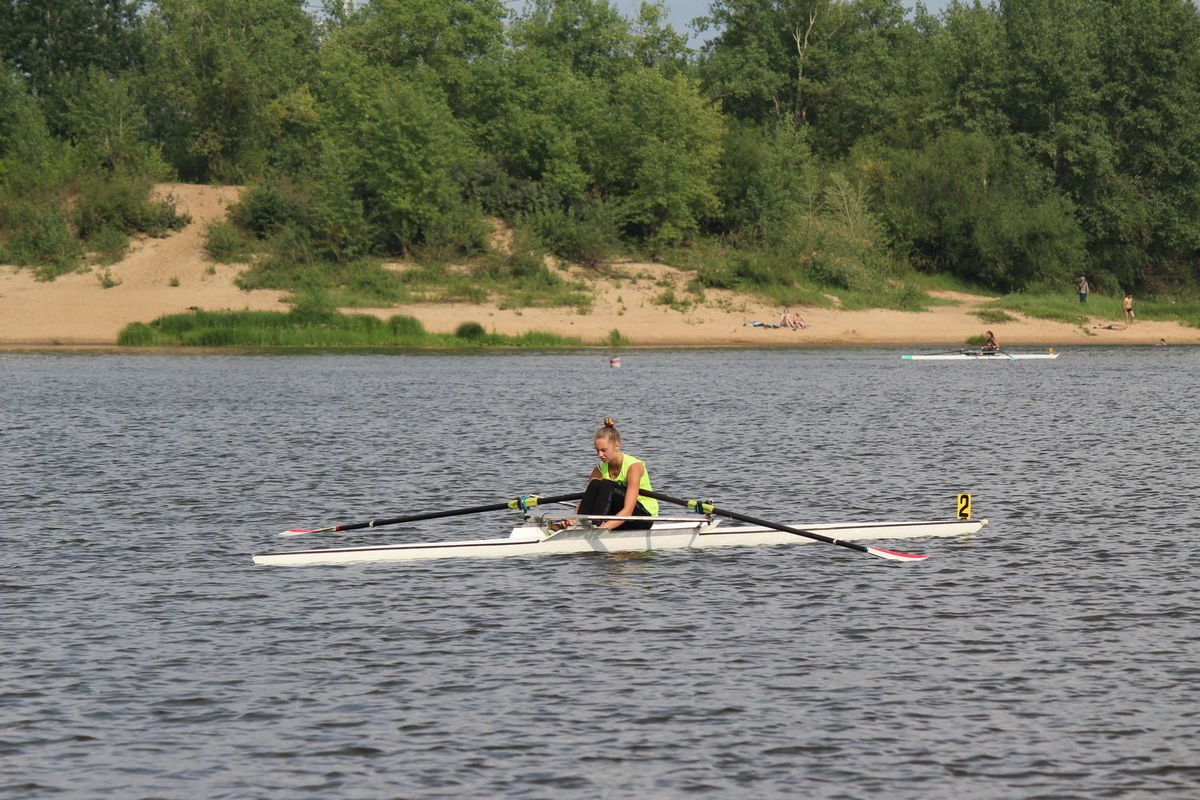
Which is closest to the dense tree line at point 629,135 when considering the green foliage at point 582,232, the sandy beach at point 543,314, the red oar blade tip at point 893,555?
the green foliage at point 582,232

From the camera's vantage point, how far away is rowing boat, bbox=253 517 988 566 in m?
19.7

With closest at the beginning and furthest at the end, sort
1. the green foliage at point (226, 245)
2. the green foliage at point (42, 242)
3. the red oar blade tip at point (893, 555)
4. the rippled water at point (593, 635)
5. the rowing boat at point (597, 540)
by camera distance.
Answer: the rippled water at point (593, 635) → the rowing boat at point (597, 540) → the red oar blade tip at point (893, 555) → the green foliage at point (42, 242) → the green foliage at point (226, 245)

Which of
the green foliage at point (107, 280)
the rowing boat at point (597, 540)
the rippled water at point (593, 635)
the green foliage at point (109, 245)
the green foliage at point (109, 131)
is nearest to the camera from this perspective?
the rippled water at point (593, 635)

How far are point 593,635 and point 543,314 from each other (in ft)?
184

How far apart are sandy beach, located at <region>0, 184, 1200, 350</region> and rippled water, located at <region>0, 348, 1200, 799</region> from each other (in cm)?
3560

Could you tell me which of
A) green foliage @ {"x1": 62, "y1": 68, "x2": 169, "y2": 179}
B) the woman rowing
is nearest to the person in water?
the woman rowing

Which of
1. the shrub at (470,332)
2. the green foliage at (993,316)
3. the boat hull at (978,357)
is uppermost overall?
the green foliage at (993,316)

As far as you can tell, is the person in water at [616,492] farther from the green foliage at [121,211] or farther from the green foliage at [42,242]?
the green foliage at [121,211]

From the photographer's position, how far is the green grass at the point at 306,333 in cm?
6856

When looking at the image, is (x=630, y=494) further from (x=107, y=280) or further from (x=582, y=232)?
(x=107, y=280)

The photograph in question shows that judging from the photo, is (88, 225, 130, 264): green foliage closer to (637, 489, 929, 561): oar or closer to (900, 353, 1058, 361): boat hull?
(900, 353, 1058, 361): boat hull

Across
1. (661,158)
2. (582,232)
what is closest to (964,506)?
(582,232)

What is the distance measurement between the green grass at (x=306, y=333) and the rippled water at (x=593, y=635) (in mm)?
33509

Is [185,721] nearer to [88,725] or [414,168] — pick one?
[88,725]
